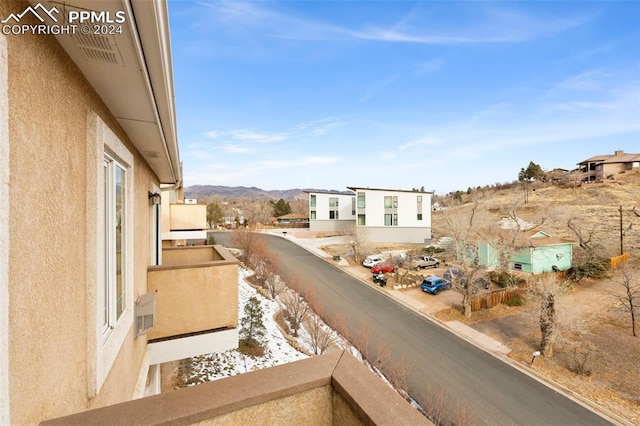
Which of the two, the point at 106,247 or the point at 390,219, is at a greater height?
the point at 106,247

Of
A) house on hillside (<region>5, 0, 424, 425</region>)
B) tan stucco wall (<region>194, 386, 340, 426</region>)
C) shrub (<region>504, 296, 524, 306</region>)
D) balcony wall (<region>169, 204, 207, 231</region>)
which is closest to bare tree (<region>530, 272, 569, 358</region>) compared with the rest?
shrub (<region>504, 296, 524, 306</region>)

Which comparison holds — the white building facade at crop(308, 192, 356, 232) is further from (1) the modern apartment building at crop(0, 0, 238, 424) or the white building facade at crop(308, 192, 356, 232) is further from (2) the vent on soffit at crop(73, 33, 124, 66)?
(2) the vent on soffit at crop(73, 33, 124, 66)

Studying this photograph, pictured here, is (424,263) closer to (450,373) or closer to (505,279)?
(505,279)

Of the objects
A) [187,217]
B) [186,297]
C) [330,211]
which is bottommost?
[186,297]

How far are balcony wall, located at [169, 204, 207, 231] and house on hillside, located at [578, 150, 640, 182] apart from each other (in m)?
67.6

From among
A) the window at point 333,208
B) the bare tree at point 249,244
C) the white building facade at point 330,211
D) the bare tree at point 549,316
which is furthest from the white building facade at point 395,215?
the bare tree at point 549,316

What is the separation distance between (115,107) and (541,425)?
41.0ft

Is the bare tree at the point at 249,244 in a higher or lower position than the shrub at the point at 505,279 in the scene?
higher

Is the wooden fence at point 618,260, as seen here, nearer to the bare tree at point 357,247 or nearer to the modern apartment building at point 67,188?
the bare tree at point 357,247

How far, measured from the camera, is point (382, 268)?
73.9ft

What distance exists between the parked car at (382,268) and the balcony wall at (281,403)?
812 inches

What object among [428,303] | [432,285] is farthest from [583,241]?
[428,303]

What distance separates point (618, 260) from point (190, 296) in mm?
30447

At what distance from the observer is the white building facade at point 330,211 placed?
43.8 m
